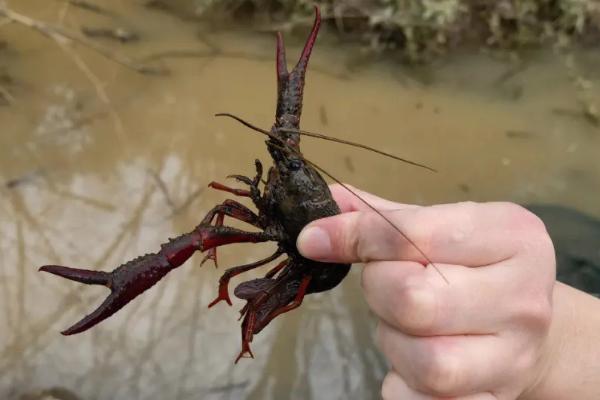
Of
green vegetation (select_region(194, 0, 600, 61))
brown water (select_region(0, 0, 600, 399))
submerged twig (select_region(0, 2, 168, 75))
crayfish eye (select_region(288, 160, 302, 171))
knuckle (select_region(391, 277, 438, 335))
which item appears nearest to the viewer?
knuckle (select_region(391, 277, 438, 335))

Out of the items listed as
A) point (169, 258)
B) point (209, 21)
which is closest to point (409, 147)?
point (209, 21)

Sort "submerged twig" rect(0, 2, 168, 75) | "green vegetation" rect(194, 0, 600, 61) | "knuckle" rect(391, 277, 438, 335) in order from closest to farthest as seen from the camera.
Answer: "knuckle" rect(391, 277, 438, 335)
"submerged twig" rect(0, 2, 168, 75)
"green vegetation" rect(194, 0, 600, 61)

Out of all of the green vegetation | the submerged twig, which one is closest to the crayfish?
the submerged twig

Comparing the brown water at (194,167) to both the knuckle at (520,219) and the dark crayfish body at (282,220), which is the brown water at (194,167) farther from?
the knuckle at (520,219)

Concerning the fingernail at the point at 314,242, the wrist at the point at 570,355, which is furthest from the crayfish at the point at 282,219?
the wrist at the point at 570,355

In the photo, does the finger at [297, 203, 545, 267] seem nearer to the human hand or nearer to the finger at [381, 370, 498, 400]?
the human hand
